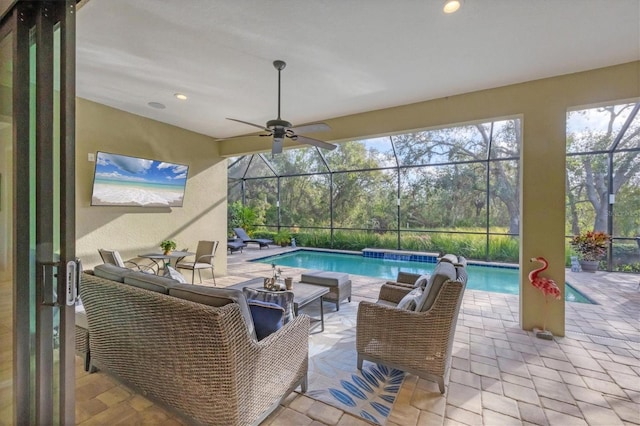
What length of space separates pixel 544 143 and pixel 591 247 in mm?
4877

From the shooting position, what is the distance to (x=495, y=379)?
2375 millimetres

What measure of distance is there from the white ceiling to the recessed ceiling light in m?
0.04

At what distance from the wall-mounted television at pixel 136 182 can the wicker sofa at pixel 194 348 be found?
259cm

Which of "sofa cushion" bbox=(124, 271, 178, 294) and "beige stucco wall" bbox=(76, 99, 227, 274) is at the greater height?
"beige stucco wall" bbox=(76, 99, 227, 274)

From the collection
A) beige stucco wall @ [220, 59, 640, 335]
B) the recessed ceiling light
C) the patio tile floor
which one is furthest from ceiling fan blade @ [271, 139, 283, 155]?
the patio tile floor

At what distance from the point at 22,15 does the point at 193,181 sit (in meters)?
4.53

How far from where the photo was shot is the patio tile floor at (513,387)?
192 centimetres

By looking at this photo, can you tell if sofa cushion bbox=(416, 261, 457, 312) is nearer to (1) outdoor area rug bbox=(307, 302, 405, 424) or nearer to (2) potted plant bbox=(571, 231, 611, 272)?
(1) outdoor area rug bbox=(307, 302, 405, 424)

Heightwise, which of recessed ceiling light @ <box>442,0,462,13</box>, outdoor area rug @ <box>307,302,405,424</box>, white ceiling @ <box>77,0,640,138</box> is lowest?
outdoor area rug @ <box>307,302,405,424</box>

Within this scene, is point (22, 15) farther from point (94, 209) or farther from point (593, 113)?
point (593, 113)

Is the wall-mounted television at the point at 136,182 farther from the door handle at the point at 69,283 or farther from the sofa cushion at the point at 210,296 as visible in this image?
the door handle at the point at 69,283

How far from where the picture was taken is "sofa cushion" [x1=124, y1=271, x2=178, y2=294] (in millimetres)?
1835

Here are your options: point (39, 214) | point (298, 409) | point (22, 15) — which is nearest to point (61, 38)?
point (22, 15)

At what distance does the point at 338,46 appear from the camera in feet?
8.53
